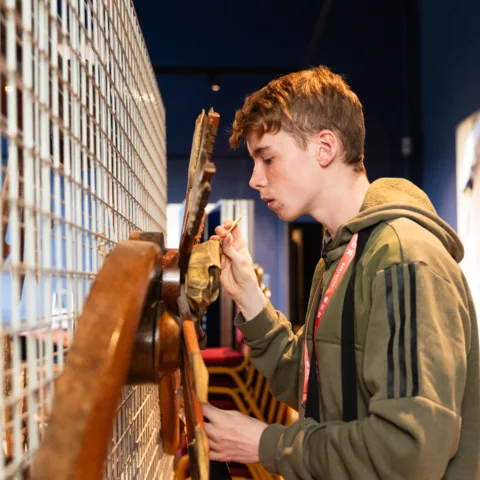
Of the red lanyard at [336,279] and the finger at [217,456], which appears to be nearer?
the finger at [217,456]

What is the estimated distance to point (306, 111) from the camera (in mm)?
949

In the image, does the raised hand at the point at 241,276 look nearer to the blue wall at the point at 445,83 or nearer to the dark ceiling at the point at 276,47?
the blue wall at the point at 445,83

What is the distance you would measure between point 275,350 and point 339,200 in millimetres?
339

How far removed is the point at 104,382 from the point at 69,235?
20 centimetres

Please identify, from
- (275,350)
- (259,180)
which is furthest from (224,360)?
(259,180)

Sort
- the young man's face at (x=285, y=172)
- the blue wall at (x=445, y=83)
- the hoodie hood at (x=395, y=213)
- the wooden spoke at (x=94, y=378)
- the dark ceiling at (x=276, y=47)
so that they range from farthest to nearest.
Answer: the dark ceiling at (x=276, y=47) → the blue wall at (x=445, y=83) → the young man's face at (x=285, y=172) → the hoodie hood at (x=395, y=213) → the wooden spoke at (x=94, y=378)

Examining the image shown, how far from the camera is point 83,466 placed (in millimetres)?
268

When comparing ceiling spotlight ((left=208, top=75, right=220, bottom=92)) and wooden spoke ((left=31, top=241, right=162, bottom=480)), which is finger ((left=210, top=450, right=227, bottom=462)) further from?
ceiling spotlight ((left=208, top=75, right=220, bottom=92))

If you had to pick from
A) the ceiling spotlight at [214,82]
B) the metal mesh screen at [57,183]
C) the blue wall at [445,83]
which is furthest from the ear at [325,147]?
the ceiling spotlight at [214,82]

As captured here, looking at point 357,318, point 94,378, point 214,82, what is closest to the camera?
point 94,378

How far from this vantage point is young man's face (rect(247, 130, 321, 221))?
0.93 meters

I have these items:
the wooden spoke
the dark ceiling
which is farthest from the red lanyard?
the dark ceiling

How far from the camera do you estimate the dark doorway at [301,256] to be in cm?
426

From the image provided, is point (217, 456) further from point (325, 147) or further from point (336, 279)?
point (325, 147)
